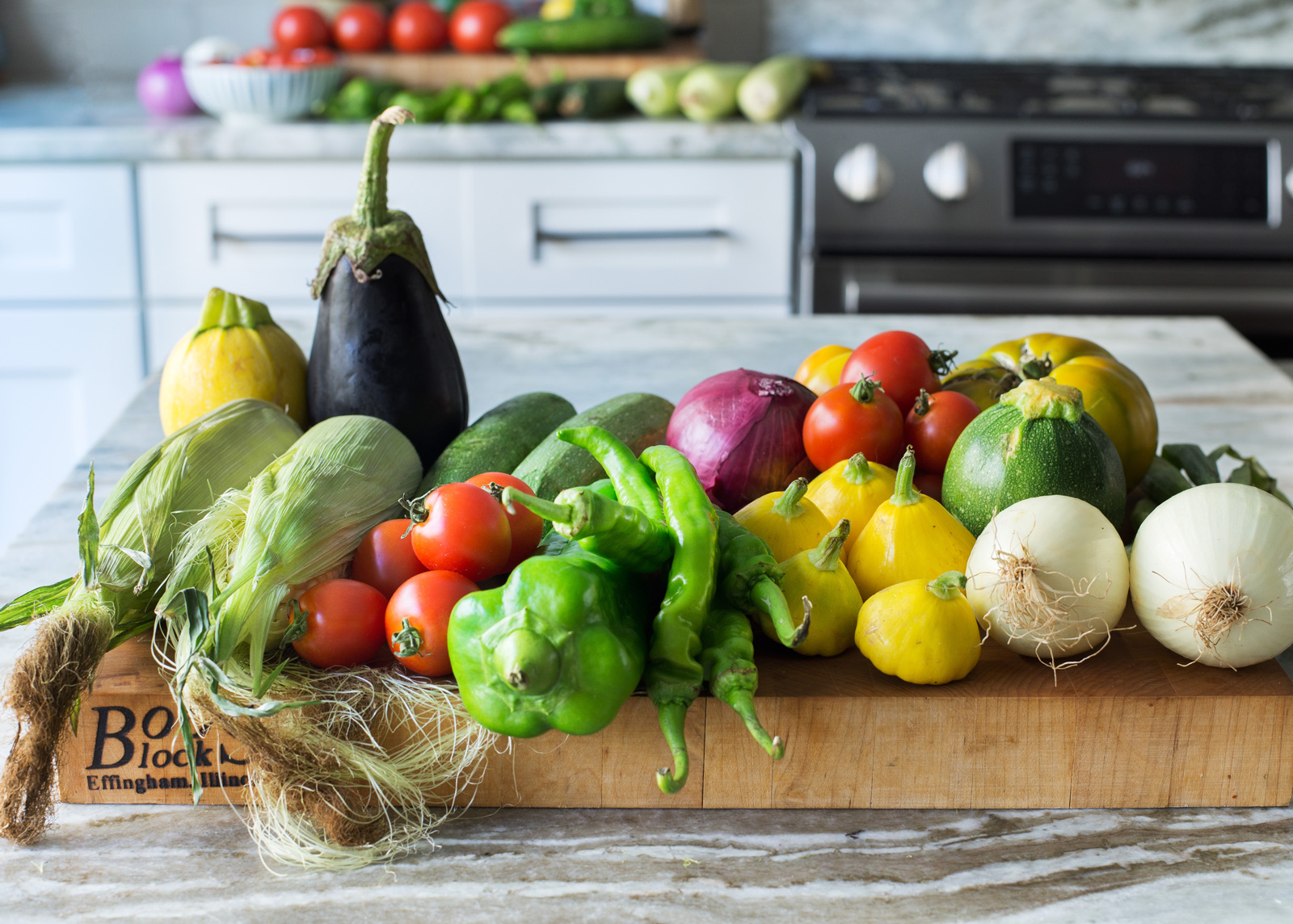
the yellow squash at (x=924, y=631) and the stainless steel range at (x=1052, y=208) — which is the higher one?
the stainless steel range at (x=1052, y=208)

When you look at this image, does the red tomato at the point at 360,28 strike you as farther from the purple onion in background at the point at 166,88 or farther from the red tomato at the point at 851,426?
the red tomato at the point at 851,426

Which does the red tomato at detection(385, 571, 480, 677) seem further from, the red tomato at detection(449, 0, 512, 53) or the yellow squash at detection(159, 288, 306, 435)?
the red tomato at detection(449, 0, 512, 53)

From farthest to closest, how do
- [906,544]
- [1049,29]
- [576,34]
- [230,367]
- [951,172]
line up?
[1049,29], [576,34], [951,172], [230,367], [906,544]

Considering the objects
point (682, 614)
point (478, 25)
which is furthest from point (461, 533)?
point (478, 25)

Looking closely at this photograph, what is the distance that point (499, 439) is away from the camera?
96 cm

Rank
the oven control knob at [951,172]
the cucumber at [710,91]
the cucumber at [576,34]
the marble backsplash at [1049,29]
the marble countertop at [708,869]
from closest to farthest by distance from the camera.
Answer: the marble countertop at [708,869] → the oven control knob at [951,172] → the cucumber at [710,91] → the cucumber at [576,34] → the marble backsplash at [1049,29]

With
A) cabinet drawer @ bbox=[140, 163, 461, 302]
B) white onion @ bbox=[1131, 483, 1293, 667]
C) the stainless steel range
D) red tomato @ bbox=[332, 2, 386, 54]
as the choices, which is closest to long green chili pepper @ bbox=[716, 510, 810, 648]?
white onion @ bbox=[1131, 483, 1293, 667]

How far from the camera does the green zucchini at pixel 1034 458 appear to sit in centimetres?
77

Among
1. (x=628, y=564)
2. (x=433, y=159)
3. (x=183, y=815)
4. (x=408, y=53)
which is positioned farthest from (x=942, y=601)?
(x=408, y=53)

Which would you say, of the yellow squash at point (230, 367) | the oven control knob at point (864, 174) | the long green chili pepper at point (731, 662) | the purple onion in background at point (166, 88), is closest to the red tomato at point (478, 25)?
the purple onion in background at point (166, 88)

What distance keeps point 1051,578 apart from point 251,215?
1.99 metres

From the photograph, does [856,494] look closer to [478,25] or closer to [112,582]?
[112,582]

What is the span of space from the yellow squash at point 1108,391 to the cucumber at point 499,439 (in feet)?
1.17

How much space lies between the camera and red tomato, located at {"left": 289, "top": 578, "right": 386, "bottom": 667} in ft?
2.22
